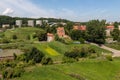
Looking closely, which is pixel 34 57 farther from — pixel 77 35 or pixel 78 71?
pixel 77 35

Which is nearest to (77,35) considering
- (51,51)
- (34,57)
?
(51,51)

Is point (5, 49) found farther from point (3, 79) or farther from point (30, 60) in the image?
point (3, 79)

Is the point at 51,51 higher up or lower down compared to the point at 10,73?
lower down

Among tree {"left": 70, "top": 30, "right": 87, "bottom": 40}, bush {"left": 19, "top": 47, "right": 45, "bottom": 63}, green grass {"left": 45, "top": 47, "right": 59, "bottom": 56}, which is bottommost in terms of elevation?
green grass {"left": 45, "top": 47, "right": 59, "bottom": 56}

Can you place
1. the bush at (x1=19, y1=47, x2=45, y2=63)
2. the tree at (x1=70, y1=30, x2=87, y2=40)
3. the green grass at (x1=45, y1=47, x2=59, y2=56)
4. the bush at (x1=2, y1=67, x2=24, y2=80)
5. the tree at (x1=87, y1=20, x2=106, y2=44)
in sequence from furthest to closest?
the tree at (x1=70, y1=30, x2=87, y2=40) → the tree at (x1=87, y1=20, x2=106, y2=44) → the green grass at (x1=45, y1=47, x2=59, y2=56) → the bush at (x1=19, y1=47, x2=45, y2=63) → the bush at (x1=2, y1=67, x2=24, y2=80)

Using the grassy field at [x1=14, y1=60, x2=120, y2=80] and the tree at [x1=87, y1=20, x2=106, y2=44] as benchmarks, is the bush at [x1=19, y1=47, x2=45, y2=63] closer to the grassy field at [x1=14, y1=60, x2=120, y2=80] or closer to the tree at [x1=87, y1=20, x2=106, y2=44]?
the grassy field at [x1=14, y1=60, x2=120, y2=80]

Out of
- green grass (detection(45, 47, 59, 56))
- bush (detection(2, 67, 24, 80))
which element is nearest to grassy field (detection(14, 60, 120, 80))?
bush (detection(2, 67, 24, 80))

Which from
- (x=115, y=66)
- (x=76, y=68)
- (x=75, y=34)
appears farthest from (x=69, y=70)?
(x=75, y=34)

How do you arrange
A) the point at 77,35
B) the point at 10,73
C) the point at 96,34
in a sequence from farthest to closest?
1. the point at 77,35
2. the point at 96,34
3. the point at 10,73

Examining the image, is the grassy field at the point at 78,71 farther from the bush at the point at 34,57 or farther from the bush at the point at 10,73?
the bush at the point at 34,57
